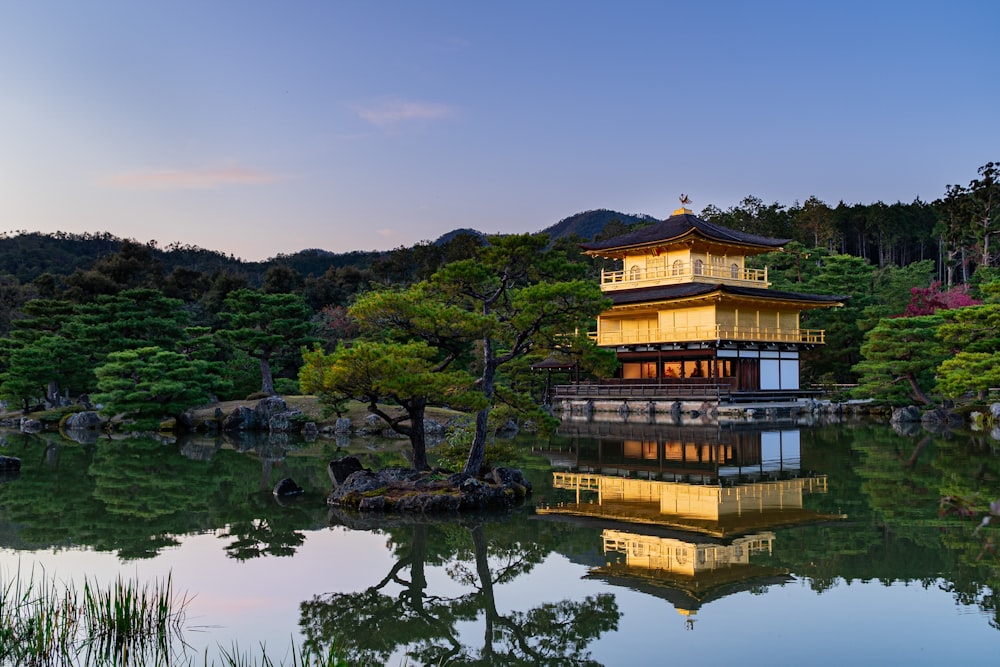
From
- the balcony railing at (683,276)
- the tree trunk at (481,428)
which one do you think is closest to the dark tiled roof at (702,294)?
the balcony railing at (683,276)

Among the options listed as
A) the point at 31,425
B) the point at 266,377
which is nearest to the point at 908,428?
the point at 266,377

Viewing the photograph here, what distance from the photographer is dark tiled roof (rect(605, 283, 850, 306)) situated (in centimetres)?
3513

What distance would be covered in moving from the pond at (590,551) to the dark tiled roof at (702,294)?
619 inches

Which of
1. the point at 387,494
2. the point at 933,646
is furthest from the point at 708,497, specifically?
the point at 933,646

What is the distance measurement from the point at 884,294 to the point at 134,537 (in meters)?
40.5

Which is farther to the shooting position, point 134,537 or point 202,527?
point 202,527

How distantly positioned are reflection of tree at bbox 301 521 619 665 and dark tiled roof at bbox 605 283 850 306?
87.6ft

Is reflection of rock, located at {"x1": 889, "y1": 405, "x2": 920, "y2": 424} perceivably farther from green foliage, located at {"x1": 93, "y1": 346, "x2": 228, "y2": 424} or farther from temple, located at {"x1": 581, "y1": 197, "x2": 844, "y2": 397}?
green foliage, located at {"x1": 93, "y1": 346, "x2": 228, "y2": 424}

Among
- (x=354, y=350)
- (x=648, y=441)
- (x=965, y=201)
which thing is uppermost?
(x=965, y=201)

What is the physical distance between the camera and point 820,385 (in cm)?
3853

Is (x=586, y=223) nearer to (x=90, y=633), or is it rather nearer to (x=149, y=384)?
(x=149, y=384)

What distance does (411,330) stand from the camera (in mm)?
13859

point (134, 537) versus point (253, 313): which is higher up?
point (253, 313)

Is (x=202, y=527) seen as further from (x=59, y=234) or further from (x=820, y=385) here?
(x=59, y=234)
